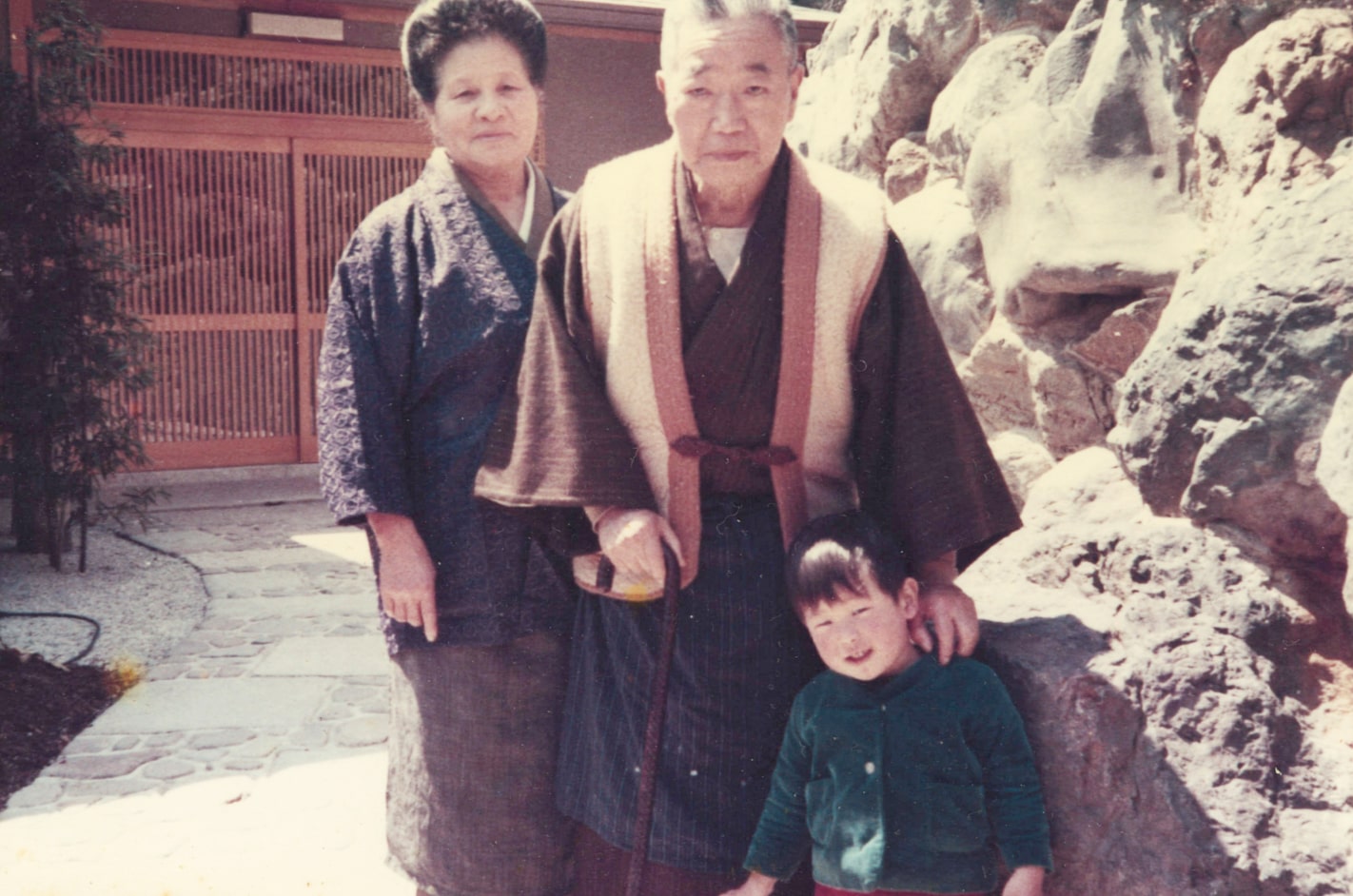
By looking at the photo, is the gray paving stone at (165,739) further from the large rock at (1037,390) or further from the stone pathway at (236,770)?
the large rock at (1037,390)

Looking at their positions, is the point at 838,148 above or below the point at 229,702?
above

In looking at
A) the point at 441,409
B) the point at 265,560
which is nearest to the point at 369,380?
the point at 441,409

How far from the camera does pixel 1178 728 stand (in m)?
2.06

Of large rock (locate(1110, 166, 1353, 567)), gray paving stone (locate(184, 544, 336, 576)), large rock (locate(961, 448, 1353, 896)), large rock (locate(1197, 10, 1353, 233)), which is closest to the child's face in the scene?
large rock (locate(961, 448, 1353, 896))

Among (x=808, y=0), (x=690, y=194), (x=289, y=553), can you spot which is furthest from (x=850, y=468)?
(x=808, y=0)

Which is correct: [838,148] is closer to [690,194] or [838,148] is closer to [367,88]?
[690,194]

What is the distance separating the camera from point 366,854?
3.82 m

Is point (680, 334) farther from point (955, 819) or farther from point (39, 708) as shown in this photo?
point (39, 708)

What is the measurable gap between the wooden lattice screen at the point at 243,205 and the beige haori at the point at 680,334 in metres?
7.16

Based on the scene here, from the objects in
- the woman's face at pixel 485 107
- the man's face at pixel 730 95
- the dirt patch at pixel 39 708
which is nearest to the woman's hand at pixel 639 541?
the man's face at pixel 730 95

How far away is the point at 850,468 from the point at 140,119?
7836 millimetres

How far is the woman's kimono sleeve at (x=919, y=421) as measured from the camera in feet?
7.23

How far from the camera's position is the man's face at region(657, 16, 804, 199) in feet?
6.78

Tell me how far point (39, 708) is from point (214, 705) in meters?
0.67
